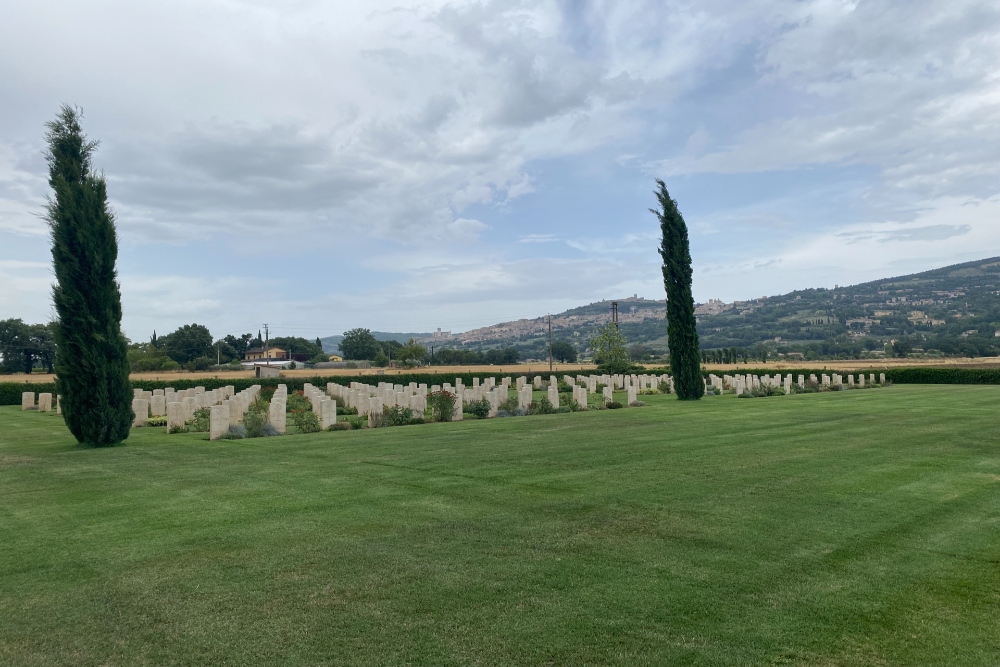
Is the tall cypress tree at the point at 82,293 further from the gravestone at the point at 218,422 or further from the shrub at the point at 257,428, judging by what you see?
the shrub at the point at 257,428

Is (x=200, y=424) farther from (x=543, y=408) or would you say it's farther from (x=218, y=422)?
(x=543, y=408)

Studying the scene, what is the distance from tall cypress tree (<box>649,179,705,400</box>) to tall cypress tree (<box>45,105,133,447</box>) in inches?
825

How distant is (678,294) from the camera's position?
28.1 m

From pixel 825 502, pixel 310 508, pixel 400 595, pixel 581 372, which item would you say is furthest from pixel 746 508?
pixel 581 372

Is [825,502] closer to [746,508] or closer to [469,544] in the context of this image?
[746,508]

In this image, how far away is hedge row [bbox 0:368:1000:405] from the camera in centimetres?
3291

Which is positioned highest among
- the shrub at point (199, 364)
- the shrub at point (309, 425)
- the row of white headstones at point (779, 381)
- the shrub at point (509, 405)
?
the shrub at point (199, 364)

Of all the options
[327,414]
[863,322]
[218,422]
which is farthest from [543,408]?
[863,322]

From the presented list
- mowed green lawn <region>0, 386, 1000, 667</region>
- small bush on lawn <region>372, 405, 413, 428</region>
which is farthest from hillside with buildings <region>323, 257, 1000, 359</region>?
mowed green lawn <region>0, 386, 1000, 667</region>

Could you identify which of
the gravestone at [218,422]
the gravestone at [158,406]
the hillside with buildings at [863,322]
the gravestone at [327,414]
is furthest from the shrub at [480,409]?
the hillside with buildings at [863,322]

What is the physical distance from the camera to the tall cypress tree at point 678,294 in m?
27.6

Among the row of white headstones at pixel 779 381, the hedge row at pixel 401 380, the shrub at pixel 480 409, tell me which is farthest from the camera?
the hedge row at pixel 401 380

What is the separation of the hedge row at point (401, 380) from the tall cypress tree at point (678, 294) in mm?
16052

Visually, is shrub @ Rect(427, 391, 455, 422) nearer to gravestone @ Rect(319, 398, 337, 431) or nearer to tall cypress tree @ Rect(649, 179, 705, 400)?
gravestone @ Rect(319, 398, 337, 431)
